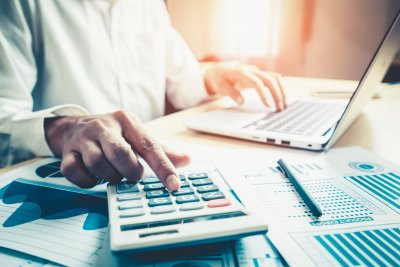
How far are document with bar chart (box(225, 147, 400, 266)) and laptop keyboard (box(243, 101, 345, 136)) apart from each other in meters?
0.08

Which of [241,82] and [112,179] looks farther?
[241,82]

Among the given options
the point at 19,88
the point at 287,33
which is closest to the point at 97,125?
the point at 19,88

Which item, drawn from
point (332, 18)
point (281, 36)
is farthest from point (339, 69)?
point (281, 36)

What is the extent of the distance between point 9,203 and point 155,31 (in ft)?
2.14

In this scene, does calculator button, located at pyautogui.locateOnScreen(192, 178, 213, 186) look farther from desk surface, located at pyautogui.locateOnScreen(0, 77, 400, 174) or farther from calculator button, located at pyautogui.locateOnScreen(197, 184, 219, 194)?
desk surface, located at pyautogui.locateOnScreen(0, 77, 400, 174)

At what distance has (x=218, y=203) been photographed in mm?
285

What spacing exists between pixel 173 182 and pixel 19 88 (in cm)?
37

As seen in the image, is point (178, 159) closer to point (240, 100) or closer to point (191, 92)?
point (240, 100)

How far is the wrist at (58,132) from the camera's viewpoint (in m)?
0.45

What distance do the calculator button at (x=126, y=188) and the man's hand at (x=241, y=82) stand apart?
0.42 metres

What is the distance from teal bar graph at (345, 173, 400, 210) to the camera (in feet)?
1.08

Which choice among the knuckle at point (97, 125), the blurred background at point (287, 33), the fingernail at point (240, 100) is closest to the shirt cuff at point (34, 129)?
the knuckle at point (97, 125)

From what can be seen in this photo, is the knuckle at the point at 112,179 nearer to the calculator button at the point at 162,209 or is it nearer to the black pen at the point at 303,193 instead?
the calculator button at the point at 162,209

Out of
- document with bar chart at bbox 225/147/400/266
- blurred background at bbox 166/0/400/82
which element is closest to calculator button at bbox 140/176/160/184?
document with bar chart at bbox 225/147/400/266
